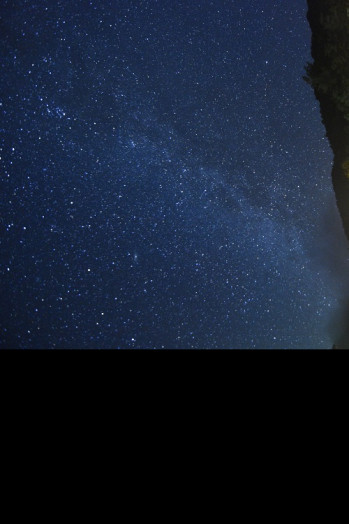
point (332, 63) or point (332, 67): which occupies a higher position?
point (332, 63)

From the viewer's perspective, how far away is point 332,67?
31.3ft

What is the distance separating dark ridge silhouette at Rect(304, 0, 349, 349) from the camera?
9.41m

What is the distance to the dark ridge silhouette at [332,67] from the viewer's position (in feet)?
30.9
